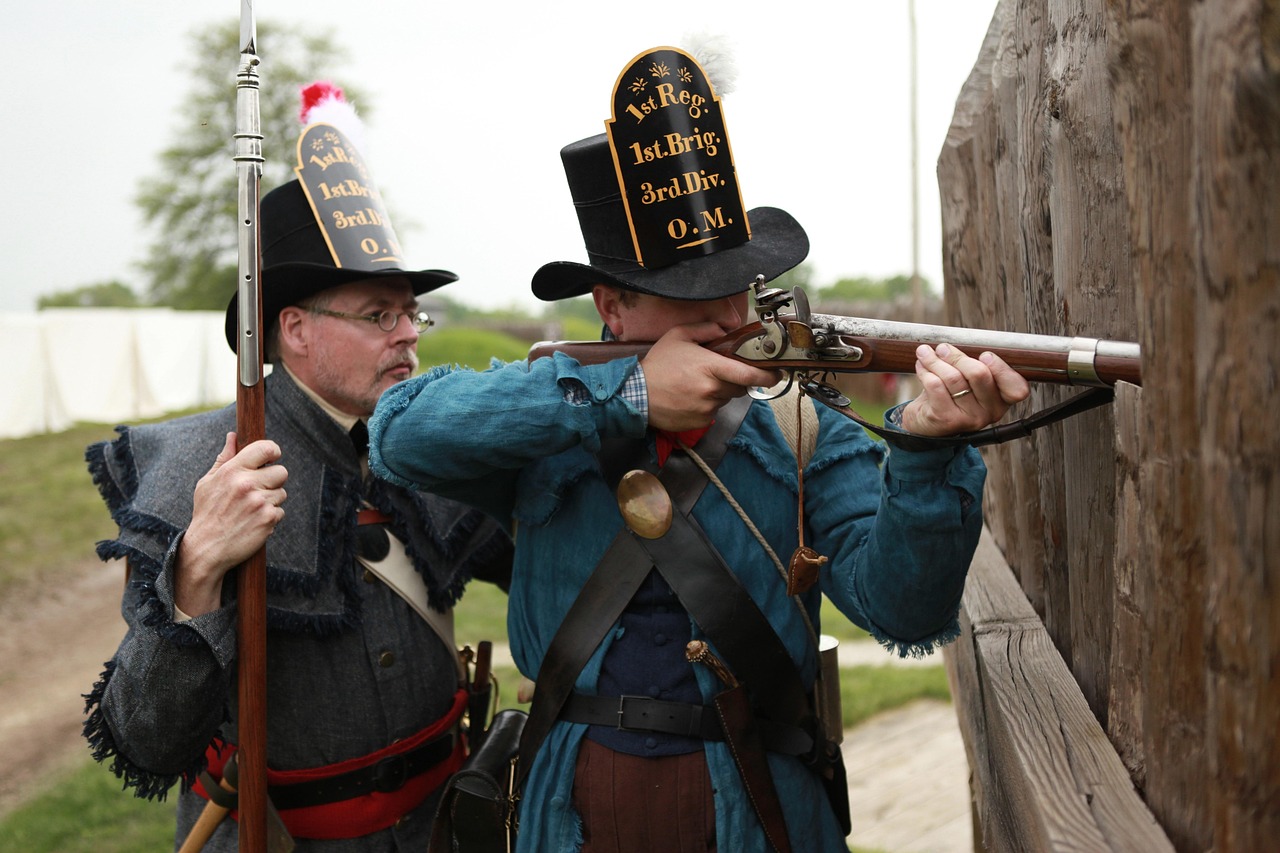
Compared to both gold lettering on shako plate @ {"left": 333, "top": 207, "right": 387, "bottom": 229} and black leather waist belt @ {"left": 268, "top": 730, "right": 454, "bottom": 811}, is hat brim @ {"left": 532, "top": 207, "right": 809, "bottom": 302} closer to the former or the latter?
gold lettering on shako plate @ {"left": 333, "top": 207, "right": 387, "bottom": 229}

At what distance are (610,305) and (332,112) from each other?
1.50 meters

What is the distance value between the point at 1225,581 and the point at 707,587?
47.9 inches

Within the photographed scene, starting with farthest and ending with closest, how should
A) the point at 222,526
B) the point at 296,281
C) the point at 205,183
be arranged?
1. the point at 205,183
2. the point at 296,281
3. the point at 222,526

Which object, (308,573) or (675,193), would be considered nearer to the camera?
(675,193)

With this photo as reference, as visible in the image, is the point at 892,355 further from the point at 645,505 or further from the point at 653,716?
the point at 653,716

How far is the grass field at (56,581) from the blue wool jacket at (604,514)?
3914 millimetres

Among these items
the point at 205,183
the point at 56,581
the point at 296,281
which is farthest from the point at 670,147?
the point at 205,183

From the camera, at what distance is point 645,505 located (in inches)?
91.3

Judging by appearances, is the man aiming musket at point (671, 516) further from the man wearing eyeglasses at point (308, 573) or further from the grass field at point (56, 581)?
the grass field at point (56, 581)

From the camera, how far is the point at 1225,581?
1.21 m

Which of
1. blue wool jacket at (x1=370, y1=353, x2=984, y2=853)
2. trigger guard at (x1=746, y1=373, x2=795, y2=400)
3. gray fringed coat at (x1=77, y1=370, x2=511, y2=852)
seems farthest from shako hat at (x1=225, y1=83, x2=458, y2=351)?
trigger guard at (x1=746, y1=373, x2=795, y2=400)

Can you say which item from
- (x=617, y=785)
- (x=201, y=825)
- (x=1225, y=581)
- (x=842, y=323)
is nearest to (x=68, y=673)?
(x=201, y=825)

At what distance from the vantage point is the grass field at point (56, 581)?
562cm

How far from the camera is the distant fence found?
17125 millimetres
